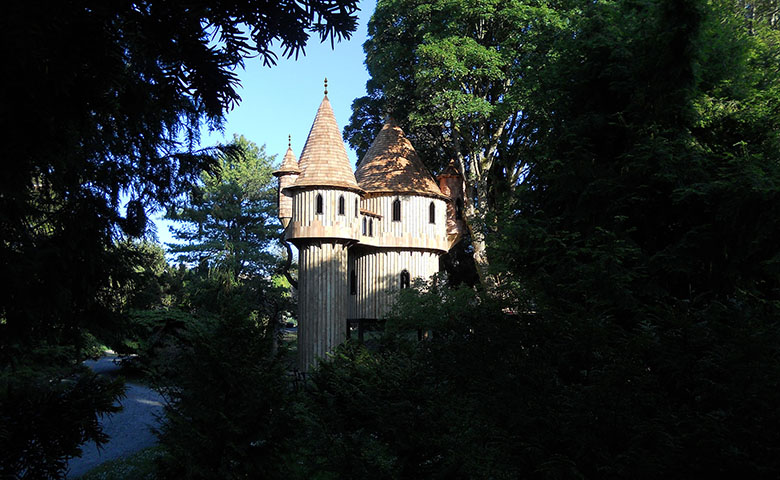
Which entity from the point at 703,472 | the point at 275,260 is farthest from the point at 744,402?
the point at 275,260

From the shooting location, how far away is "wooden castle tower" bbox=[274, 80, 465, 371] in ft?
60.1

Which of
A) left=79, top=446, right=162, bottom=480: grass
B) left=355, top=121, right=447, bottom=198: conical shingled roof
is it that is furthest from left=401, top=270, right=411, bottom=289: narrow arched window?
left=79, top=446, right=162, bottom=480: grass

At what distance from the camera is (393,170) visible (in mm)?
21078

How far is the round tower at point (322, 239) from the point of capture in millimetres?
18141

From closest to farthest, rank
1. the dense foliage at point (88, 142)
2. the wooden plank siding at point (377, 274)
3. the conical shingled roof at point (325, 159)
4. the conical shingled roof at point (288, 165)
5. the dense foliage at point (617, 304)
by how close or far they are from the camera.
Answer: the dense foliage at point (88, 142) → the dense foliage at point (617, 304) → the conical shingled roof at point (325, 159) → the wooden plank siding at point (377, 274) → the conical shingled roof at point (288, 165)

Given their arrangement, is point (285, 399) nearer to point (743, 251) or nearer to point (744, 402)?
point (744, 402)

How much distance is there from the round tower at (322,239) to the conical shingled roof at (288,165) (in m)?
5.02

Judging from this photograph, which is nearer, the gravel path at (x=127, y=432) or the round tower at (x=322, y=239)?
the gravel path at (x=127, y=432)

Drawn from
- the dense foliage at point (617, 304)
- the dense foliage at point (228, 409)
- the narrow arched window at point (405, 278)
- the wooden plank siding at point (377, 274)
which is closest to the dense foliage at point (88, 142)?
the dense foliage at point (228, 409)

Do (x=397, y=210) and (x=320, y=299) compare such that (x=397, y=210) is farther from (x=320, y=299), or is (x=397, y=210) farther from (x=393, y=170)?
(x=320, y=299)

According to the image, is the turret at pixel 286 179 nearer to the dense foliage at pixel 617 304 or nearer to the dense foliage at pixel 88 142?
the dense foliage at pixel 617 304

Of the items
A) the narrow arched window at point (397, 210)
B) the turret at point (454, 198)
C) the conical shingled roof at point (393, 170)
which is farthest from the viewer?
the turret at point (454, 198)

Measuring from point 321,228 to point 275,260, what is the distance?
48.6 ft

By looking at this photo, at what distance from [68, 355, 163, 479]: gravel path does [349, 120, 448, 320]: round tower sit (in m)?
7.49
